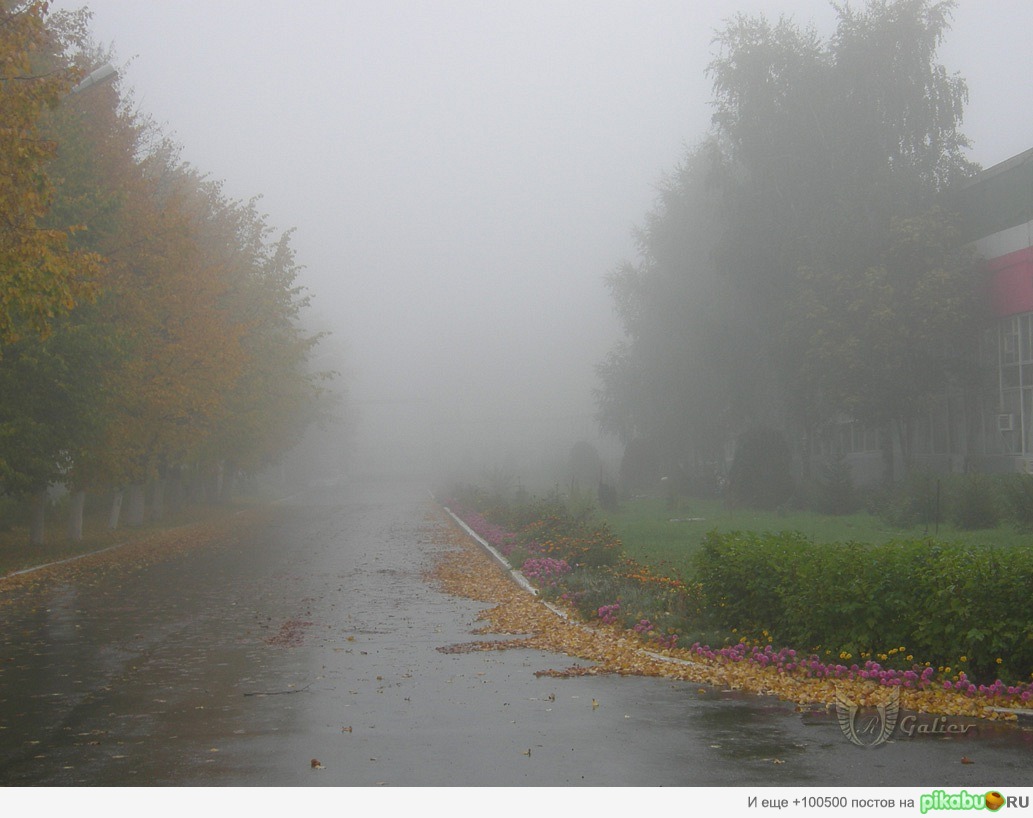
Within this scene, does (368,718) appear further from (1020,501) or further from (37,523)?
(37,523)

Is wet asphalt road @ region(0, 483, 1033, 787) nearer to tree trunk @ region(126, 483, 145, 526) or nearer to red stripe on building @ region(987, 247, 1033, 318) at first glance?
tree trunk @ region(126, 483, 145, 526)

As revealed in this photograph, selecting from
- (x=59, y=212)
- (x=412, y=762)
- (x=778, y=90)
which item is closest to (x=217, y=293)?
(x=59, y=212)

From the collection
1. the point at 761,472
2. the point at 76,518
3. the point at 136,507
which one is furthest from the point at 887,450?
the point at 76,518

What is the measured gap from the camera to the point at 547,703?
28.3 feet

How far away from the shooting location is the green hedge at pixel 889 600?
8555 millimetres

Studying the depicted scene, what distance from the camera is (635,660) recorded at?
34.8 feet

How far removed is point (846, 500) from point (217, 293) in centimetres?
1899

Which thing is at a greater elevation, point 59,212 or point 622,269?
point 622,269

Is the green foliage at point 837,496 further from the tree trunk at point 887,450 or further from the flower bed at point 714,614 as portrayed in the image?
the flower bed at point 714,614

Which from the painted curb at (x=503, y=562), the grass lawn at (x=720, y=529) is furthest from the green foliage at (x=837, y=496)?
the painted curb at (x=503, y=562)
